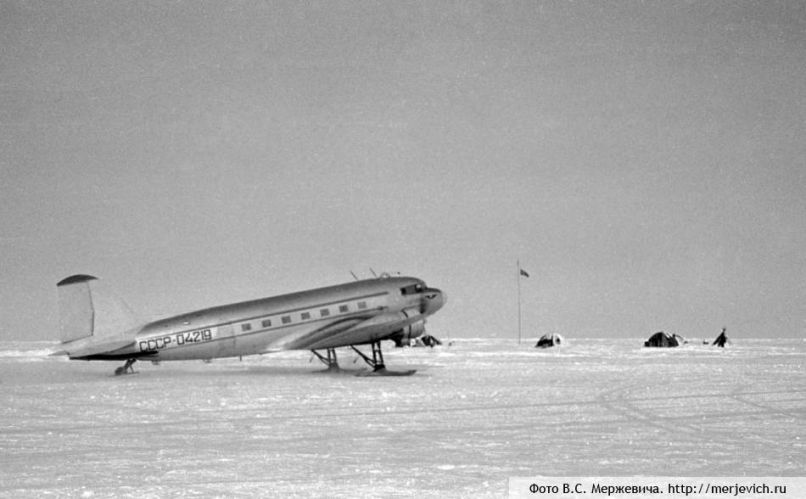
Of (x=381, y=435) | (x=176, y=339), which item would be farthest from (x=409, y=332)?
(x=381, y=435)

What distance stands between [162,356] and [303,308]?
6.22m

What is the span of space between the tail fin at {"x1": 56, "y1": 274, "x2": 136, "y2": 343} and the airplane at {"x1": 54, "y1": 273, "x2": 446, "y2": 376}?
0.12 ft

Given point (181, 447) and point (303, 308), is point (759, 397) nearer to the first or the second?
point (181, 447)

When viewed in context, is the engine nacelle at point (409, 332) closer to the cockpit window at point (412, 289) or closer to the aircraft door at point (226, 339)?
the cockpit window at point (412, 289)

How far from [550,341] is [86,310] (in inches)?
2103

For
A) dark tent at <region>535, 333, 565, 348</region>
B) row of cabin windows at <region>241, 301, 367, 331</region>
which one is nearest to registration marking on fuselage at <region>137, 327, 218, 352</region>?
row of cabin windows at <region>241, 301, 367, 331</region>

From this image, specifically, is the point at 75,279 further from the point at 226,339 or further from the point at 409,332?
the point at 409,332

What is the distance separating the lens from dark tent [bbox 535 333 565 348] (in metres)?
75.3

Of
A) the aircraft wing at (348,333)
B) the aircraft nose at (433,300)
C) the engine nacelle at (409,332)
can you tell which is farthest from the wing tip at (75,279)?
the aircraft nose at (433,300)

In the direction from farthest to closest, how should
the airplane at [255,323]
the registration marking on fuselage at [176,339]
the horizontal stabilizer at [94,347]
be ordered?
the registration marking on fuselage at [176,339] < the airplane at [255,323] < the horizontal stabilizer at [94,347]

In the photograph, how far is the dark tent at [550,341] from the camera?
75.3 metres

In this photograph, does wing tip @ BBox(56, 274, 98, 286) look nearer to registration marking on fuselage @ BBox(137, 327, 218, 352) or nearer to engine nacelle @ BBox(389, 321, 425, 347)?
registration marking on fuselage @ BBox(137, 327, 218, 352)

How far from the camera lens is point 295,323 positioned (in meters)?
33.6

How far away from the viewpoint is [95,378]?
3234 centimetres
